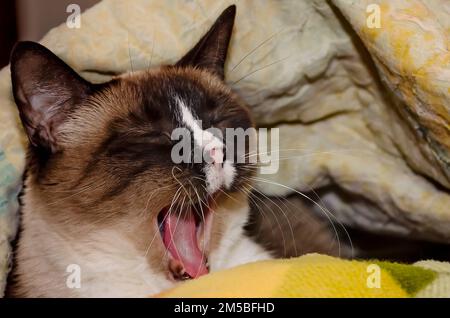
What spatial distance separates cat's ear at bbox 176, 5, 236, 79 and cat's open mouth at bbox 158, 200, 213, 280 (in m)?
0.39

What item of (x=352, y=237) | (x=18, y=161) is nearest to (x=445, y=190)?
(x=352, y=237)

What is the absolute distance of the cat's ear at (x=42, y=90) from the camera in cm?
125

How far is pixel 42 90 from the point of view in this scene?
4.25ft

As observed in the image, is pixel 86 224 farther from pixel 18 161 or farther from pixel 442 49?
pixel 442 49

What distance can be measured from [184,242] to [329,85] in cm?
62

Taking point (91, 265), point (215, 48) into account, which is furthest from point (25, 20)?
point (91, 265)

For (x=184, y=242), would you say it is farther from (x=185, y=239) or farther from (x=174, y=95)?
(x=174, y=95)

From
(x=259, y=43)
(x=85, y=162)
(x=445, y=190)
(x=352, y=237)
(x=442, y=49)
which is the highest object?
(x=259, y=43)

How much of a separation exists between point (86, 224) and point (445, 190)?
0.92 m

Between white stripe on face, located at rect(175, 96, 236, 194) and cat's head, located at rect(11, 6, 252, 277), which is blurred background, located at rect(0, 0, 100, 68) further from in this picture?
white stripe on face, located at rect(175, 96, 236, 194)

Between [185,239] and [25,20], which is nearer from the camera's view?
[185,239]

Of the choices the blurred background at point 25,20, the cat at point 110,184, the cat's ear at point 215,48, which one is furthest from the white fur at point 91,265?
the blurred background at point 25,20

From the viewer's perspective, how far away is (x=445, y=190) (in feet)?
5.21
